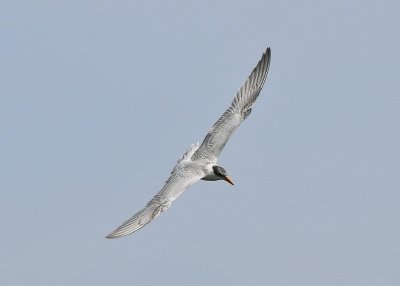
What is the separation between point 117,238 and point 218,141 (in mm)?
9115

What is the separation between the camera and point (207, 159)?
38344mm

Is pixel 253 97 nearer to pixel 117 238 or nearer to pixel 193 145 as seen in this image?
pixel 193 145

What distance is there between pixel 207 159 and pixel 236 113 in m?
2.87

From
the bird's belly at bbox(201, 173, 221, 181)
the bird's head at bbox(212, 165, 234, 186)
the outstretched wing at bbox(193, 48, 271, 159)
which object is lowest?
the bird's belly at bbox(201, 173, 221, 181)

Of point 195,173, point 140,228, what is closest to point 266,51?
point 195,173

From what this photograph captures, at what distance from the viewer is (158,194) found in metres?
34.8

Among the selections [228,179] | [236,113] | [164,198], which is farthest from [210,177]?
[164,198]

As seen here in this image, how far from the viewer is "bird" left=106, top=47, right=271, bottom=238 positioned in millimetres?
33219

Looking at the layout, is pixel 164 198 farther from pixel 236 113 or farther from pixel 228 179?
pixel 236 113

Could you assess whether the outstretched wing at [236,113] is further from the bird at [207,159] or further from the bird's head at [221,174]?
the bird's head at [221,174]

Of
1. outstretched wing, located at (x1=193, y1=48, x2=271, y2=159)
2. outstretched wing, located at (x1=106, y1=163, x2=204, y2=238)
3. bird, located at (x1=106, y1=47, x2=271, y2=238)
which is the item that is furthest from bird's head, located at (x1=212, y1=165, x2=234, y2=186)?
outstretched wing, located at (x1=193, y1=48, x2=271, y2=159)

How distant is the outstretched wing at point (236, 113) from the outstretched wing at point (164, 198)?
1.74 meters

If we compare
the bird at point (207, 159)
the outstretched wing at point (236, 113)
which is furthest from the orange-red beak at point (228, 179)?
the outstretched wing at point (236, 113)

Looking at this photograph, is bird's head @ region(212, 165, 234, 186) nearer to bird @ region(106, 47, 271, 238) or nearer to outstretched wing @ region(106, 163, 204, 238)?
bird @ region(106, 47, 271, 238)
